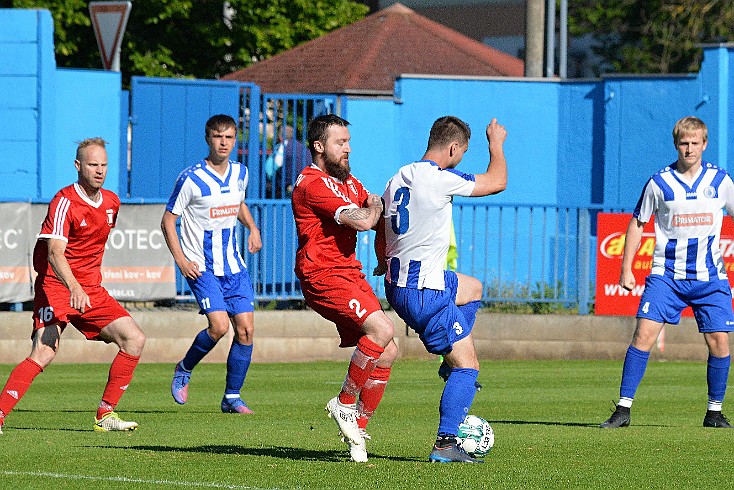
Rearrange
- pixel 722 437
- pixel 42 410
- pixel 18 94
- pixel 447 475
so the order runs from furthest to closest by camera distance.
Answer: pixel 18 94, pixel 42 410, pixel 722 437, pixel 447 475

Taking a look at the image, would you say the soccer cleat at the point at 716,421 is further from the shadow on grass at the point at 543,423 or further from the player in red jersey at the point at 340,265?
the player in red jersey at the point at 340,265

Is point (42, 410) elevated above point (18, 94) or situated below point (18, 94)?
below

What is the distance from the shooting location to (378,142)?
21.1 metres

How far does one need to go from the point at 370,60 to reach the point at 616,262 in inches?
316

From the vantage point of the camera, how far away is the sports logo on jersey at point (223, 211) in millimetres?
11672

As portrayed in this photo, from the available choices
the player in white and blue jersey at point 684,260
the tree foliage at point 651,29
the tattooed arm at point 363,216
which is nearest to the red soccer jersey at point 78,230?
the tattooed arm at point 363,216

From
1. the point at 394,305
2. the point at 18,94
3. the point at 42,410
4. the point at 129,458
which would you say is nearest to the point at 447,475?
the point at 394,305

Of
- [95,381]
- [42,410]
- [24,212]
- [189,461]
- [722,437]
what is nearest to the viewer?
[189,461]

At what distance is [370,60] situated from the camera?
79.8 ft

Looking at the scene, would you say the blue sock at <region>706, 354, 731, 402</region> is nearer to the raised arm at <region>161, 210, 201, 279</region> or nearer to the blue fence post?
the raised arm at <region>161, 210, 201, 279</region>

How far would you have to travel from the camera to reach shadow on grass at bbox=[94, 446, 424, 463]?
849 centimetres

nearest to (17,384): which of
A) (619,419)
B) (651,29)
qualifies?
(619,419)

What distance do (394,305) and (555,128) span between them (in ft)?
46.3

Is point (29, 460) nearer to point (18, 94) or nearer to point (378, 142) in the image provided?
point (18, 94)
